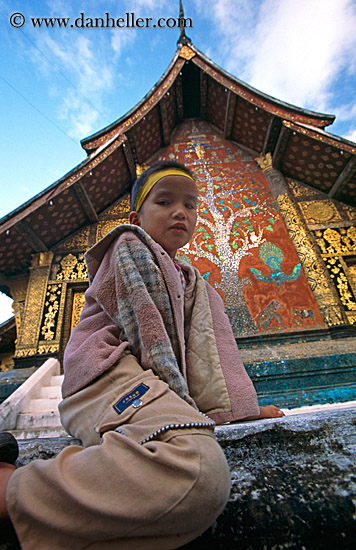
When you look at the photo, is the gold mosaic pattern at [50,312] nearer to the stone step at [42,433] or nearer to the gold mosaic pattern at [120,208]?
the gold mosaic pattern at [120,208]

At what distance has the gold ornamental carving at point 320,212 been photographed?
4.35 metres

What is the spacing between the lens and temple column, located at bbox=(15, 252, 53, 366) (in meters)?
3.60

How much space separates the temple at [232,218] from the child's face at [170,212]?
2059 mm

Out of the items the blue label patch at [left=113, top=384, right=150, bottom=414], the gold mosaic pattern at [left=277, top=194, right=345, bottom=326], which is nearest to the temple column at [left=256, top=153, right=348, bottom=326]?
the gold mosaic pattern at [left=277, top=194, right=345, bottom=326]

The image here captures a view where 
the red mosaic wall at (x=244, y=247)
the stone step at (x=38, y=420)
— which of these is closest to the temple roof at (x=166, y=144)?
the red mosaic wall at (x=244, y=247)

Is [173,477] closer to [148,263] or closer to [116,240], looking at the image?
[148,263]

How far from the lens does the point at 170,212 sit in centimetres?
109

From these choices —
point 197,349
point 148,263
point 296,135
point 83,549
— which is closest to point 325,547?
point 83,549

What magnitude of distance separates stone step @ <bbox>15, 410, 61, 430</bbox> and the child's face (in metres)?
1.35

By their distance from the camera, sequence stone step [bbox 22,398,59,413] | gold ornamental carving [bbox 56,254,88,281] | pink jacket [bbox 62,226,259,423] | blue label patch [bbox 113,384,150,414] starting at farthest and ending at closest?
gold ornamental carving [bbox 56,254,88,281] < stone step [bbox 22,398,59,413] < pink jacket [bbox 62,226,259,423] < blue label patch [bbox 113,384,150,414]

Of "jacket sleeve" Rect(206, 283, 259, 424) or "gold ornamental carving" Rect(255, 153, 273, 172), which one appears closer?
"jacket sleeve" Rect(206, 283, 259, 424)

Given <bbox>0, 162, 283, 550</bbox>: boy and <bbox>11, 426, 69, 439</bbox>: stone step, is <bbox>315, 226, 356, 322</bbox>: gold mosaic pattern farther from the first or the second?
<bbox>11, 426, 69, 439</bbox>: stone step

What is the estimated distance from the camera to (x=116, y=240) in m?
0.98

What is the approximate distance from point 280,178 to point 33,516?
5255 millimetres
